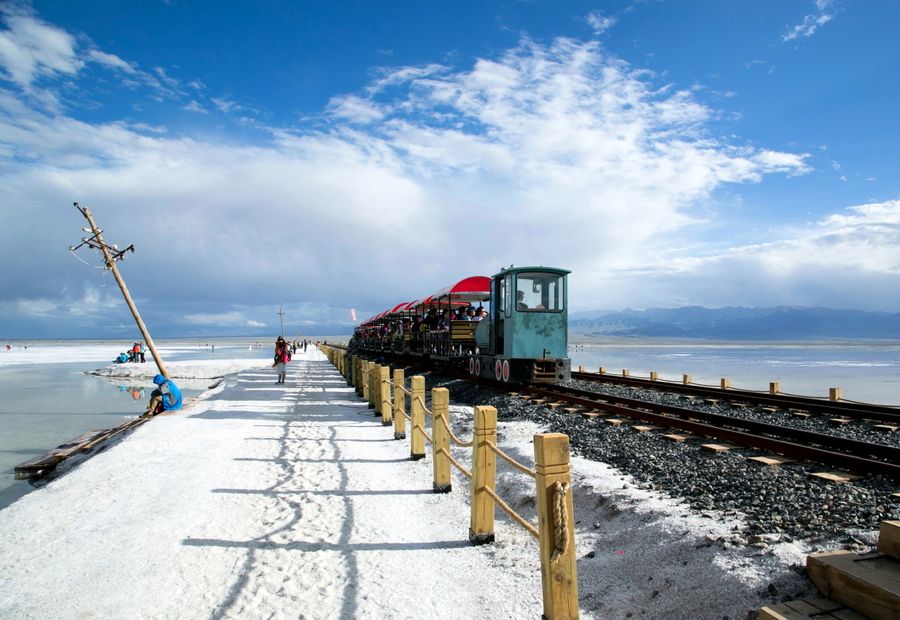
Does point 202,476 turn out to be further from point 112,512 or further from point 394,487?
point 394,487

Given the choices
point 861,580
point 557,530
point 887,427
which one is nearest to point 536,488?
point 557,530

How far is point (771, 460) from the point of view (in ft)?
20.3

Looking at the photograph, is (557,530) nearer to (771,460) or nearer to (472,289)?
(771,460)

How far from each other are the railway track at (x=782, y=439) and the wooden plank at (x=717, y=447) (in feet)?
0.65

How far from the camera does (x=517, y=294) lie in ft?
44.2

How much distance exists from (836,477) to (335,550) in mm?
4779

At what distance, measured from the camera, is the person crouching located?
571 inches

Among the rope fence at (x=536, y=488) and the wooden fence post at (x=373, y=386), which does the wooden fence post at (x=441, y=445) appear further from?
the wooden fence post at (x=373, y=386)

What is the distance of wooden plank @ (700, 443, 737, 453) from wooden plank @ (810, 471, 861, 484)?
4.06 feet


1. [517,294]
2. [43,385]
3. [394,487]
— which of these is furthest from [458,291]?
[43,385]

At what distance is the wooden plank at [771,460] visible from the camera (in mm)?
6086

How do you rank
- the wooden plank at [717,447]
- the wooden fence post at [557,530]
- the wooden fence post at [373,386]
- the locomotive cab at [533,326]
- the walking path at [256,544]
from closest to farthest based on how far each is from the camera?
the wooden fence post at [557,530], the walking path at [256,544], the wooden plank at [717,447], the wooden fence post at [373,386], the locomotive cab at [533,326]

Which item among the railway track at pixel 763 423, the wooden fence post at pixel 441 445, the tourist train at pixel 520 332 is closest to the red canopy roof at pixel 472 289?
the tourist train at pixel 520 332

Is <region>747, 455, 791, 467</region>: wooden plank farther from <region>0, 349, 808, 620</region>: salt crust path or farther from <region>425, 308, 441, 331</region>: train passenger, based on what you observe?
<region>425, 308, 441, 331</region>: train passenger
